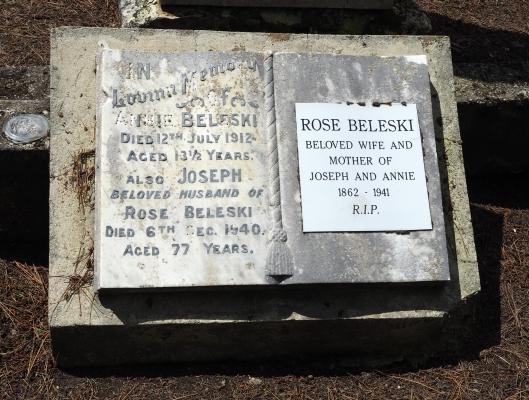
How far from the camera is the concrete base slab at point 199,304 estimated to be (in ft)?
10.7

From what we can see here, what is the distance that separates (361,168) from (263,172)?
47 centimetres

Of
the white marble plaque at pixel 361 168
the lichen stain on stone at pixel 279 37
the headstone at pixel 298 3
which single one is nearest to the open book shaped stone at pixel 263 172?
the white marble plaque at pixel 361 168

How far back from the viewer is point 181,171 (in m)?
3.35

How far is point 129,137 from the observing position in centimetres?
338

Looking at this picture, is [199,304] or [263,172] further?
[263,172]

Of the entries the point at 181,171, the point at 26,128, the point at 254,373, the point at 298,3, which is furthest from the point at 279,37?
the point at 254,373

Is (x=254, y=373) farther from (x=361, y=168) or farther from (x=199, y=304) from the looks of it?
(x=361, y=168)

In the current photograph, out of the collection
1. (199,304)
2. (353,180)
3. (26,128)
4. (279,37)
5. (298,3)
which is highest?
(298,3)

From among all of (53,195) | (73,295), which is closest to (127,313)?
(73,295)

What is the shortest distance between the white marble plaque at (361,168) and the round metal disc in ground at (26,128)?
1.42 meters

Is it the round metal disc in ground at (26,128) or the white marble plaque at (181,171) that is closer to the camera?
the white marble plaque at (181,171)

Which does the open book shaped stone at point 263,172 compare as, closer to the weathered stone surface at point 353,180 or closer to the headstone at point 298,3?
the weathered stone surface at point 353,180

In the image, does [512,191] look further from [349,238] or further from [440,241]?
[349,238]

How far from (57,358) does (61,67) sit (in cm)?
143
